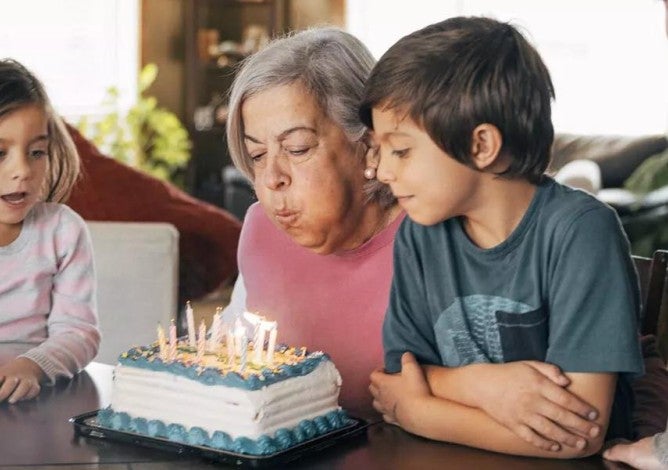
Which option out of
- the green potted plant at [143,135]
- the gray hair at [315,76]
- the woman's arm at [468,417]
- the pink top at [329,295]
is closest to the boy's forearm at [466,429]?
the woman's arm at [468,417]

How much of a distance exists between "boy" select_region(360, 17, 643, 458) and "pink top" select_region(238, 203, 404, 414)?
0.37 metres

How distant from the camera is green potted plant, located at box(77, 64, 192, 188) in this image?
7.93m

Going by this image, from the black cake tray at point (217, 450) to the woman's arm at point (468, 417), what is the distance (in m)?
0.06

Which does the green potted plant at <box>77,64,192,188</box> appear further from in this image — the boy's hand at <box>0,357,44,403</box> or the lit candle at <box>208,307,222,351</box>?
the lit candle at <box>208,307,222,351</box>

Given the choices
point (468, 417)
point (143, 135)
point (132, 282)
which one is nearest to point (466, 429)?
point (468, 417)

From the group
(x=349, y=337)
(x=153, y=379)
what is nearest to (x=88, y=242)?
(x=349, y=337)

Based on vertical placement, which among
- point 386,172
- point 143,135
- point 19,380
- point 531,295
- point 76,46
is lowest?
point 143,135

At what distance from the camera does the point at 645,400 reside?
1.73 metres

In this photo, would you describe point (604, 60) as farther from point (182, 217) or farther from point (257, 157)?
point (257, 157)

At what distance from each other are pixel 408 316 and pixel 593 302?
0.92 feet

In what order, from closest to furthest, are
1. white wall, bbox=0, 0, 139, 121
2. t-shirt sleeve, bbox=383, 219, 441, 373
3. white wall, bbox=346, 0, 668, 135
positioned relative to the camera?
t-shirt sleeve, bbox=383, 219, 441, 373
white wall, bbox=0, 0, 139, 121
white wall, bbox=346, 0, 668, 135

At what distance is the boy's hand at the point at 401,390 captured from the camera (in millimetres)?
1552

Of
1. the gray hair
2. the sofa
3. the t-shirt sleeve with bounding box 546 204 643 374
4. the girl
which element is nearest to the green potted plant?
the sofa

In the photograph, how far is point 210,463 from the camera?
1409 millimetres
